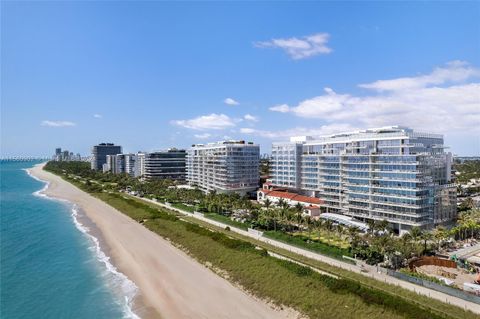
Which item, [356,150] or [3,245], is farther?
[356,150]

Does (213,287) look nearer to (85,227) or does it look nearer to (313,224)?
(313,224)

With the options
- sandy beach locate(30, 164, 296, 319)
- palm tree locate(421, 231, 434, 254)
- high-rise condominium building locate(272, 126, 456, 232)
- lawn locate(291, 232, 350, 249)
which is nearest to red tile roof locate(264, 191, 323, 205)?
high-rise condominium building locate(272, 126, 456, 232)

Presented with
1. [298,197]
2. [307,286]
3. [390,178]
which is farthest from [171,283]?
[298,197]

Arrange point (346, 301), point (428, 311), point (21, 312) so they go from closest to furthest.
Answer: point (428, 311)
point (346, 301)
point (21, 312)

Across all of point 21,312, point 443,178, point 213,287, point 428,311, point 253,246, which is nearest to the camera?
point 428,311

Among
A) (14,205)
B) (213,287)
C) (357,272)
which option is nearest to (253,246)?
(213,287)

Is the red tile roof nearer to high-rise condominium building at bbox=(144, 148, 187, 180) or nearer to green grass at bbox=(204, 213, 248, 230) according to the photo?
green grass at bbox=(204, 213, 248, 230)

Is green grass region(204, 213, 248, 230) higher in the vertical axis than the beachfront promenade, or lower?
higher

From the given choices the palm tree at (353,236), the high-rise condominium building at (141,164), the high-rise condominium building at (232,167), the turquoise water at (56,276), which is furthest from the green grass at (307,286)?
the high-rise condominium building at (141,164)
